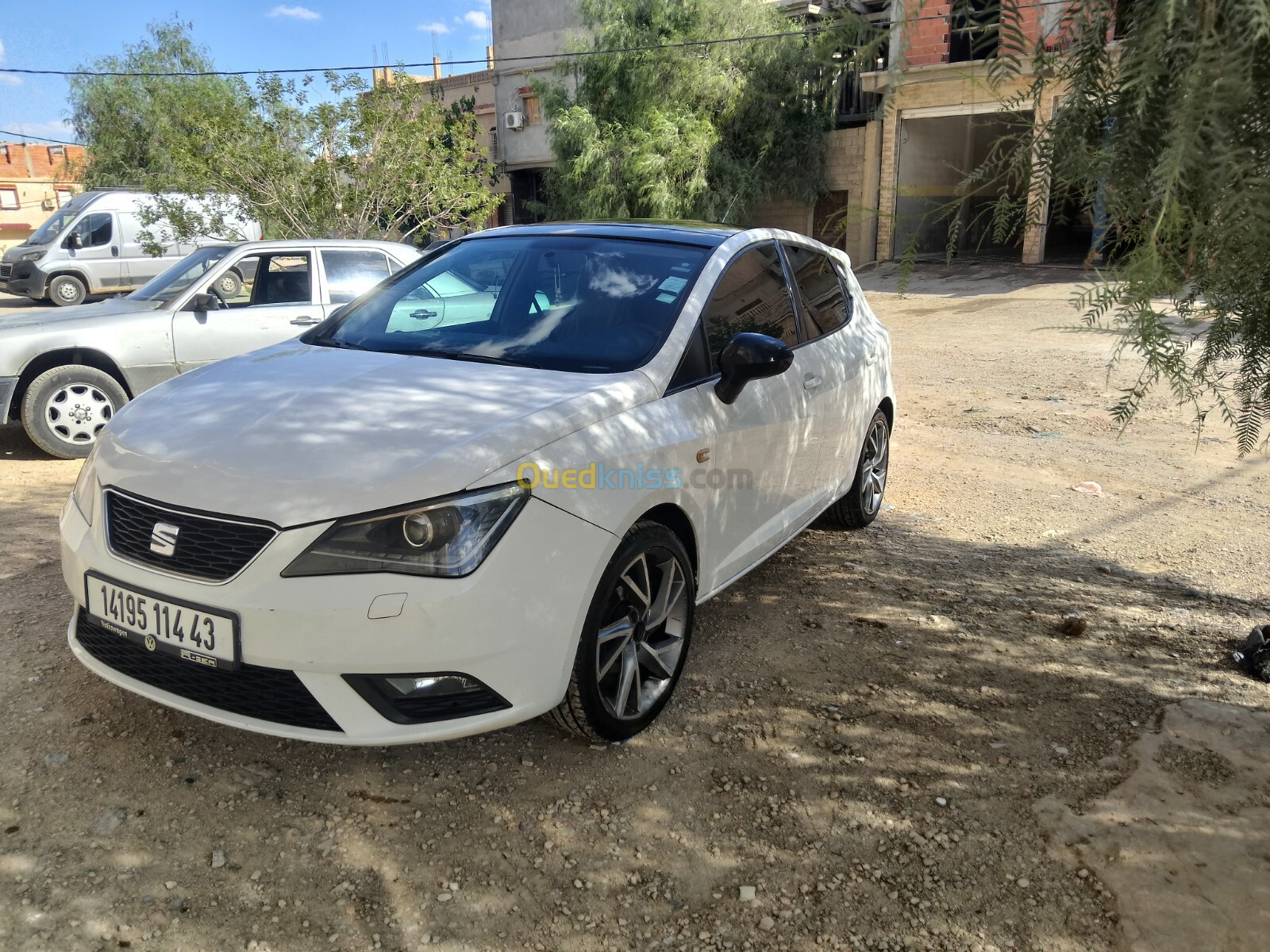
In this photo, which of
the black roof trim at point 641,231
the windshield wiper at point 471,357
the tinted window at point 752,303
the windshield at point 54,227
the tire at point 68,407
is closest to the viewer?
the windshield wiper at point 471,357

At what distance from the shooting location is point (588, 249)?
401 cm

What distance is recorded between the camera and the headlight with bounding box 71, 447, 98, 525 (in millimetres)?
2889

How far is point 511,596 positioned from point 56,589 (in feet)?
9.49

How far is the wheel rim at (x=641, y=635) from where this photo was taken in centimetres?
303

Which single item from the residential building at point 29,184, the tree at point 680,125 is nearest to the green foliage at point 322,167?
the tree at point 680,125

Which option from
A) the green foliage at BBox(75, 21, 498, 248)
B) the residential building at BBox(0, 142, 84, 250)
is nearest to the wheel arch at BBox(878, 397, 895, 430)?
the green foliage at BBox(75, 21, 498, 248)

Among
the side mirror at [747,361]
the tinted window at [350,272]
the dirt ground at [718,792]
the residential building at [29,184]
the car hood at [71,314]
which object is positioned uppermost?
the residential building at [29,184]

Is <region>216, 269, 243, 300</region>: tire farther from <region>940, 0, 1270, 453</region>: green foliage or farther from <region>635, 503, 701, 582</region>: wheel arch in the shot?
<region>940, 0, 1270, 453</region>: green foliage

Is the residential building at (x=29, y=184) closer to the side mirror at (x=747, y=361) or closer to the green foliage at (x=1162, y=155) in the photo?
the side mirror at (x=747, y=361)

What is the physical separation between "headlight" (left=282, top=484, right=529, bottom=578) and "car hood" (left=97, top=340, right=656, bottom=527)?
0.04 m

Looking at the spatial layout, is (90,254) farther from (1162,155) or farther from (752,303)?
(1162,155)

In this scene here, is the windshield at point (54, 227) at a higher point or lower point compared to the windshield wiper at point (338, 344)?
higher

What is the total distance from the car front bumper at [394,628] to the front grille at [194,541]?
0.12 feet

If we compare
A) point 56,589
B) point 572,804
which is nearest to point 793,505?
point 572,804
